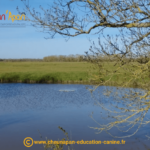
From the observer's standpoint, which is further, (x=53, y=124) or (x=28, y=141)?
(x=53, y=124)

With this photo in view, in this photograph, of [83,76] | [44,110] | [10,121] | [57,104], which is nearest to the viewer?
[10,121]

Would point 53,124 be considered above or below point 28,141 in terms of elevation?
above

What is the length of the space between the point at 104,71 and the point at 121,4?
1419mm

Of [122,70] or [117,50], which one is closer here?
[117,50]

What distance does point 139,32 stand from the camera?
430 centimetres

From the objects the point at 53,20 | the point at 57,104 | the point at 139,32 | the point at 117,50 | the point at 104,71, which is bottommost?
the point at 57,104

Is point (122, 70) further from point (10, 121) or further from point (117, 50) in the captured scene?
point (10, 121)

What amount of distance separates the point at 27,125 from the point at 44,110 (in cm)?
260

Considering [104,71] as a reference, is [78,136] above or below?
below

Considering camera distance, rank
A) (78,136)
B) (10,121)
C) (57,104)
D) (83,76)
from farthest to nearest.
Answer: (83,76) < (57,104) < (10,121) < (78,136)

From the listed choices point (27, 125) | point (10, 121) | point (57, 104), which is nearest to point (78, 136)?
point (27, 125)

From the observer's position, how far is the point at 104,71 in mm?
4426

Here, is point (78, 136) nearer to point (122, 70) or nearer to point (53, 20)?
point (122, 70)

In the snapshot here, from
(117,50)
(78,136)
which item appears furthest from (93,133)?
(117,50)
